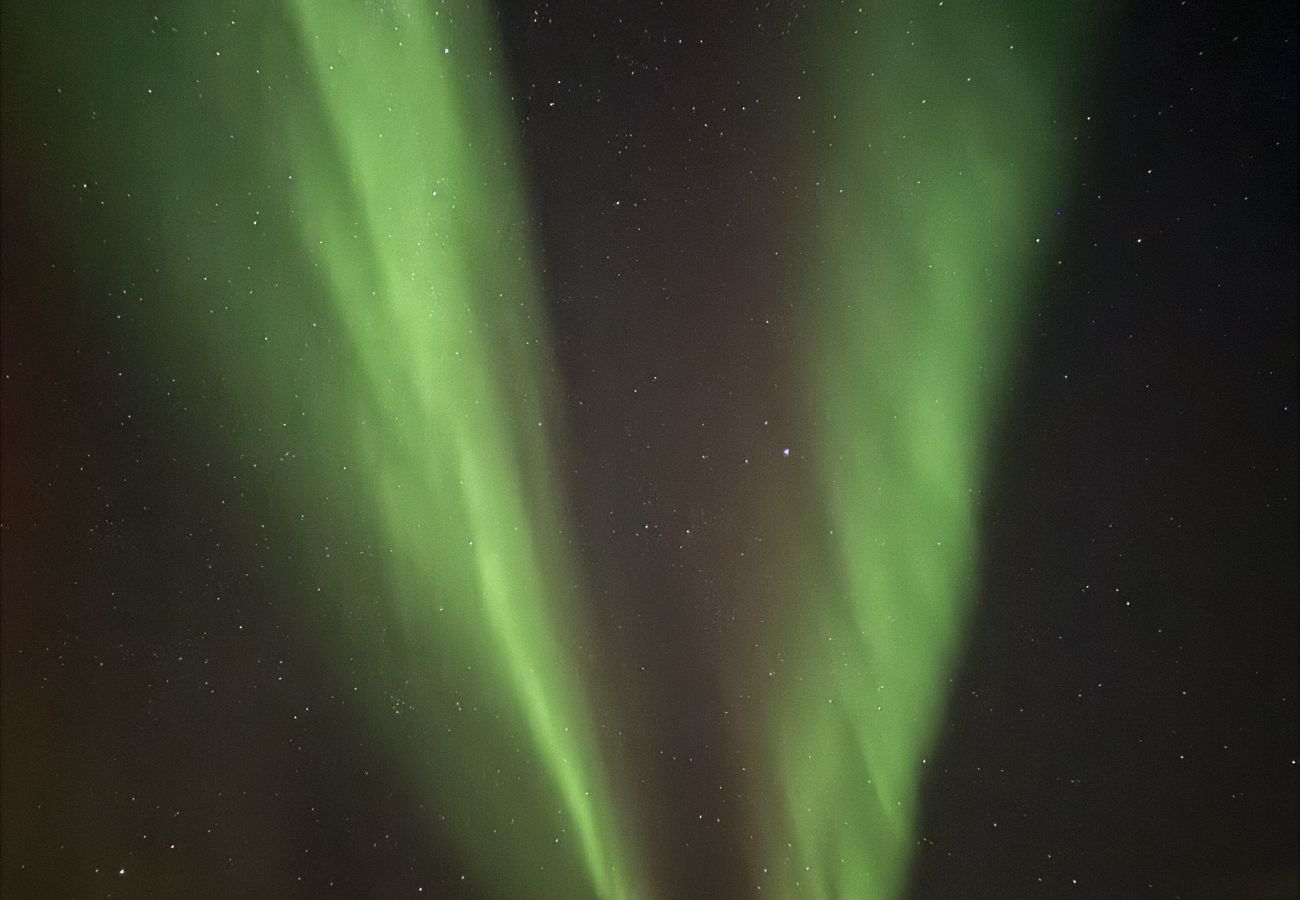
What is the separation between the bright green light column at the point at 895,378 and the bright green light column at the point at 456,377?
0.15 metres

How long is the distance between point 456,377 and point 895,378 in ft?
0.93

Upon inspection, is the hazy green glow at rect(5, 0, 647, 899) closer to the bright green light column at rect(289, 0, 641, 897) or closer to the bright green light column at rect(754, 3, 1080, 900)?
the bright green light column at rect(289, 0, 641, 897)

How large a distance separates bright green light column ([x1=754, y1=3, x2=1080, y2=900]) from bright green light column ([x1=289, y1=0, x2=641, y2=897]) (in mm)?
149

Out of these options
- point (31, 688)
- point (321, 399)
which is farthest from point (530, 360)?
point (31, 688)

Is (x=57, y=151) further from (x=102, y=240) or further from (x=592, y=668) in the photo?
(x=592, y=668)

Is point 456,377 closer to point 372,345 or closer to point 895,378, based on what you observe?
point 372,345

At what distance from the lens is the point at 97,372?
27.4 inches

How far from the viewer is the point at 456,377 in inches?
28.8

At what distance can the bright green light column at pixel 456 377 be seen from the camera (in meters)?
0.72

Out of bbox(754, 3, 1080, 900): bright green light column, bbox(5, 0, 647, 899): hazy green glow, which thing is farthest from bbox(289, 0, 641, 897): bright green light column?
bbox(754, 3, 1080, 900): bright green light column

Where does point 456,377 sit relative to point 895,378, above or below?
above

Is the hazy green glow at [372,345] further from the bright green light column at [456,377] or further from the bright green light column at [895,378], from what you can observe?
the bright green light column at [895,378]

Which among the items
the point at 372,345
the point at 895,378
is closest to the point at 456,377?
the point at 372,345

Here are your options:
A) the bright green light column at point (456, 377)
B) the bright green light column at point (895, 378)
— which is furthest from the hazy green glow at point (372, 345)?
the bright green light column at point (895, 378)
